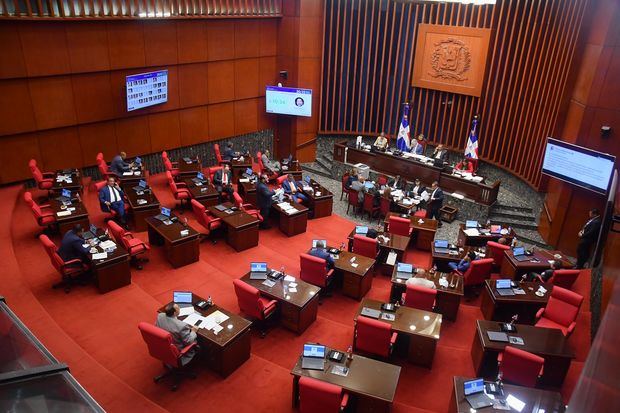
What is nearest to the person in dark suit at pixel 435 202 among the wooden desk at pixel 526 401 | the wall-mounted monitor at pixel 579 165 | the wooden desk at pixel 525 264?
the wall-mounted monitor at pixel 579 165

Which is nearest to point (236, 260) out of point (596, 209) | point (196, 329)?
point (196, 329)

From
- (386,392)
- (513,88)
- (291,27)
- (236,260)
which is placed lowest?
(236,260)

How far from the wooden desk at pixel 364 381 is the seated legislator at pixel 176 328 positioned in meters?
1.35

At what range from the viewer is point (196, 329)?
582 cm

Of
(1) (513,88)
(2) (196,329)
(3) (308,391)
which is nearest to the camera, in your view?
(3) (308,391)

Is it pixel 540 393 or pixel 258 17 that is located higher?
pixel 258 17

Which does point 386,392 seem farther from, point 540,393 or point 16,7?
point 16,7

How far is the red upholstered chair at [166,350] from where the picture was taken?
5.25 meters

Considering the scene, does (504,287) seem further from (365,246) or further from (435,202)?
(435,202)

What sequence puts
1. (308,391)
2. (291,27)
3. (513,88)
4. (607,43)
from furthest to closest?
(291,27)
(513,88)
(607,43)
(308,391)

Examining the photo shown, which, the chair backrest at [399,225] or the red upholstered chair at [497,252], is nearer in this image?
the red upholstered chair at [497,252]

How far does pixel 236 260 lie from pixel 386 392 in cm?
453

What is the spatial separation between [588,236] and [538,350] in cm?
396

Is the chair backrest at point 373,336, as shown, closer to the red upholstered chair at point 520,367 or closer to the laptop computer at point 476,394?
the laptop computer at point 476,394
